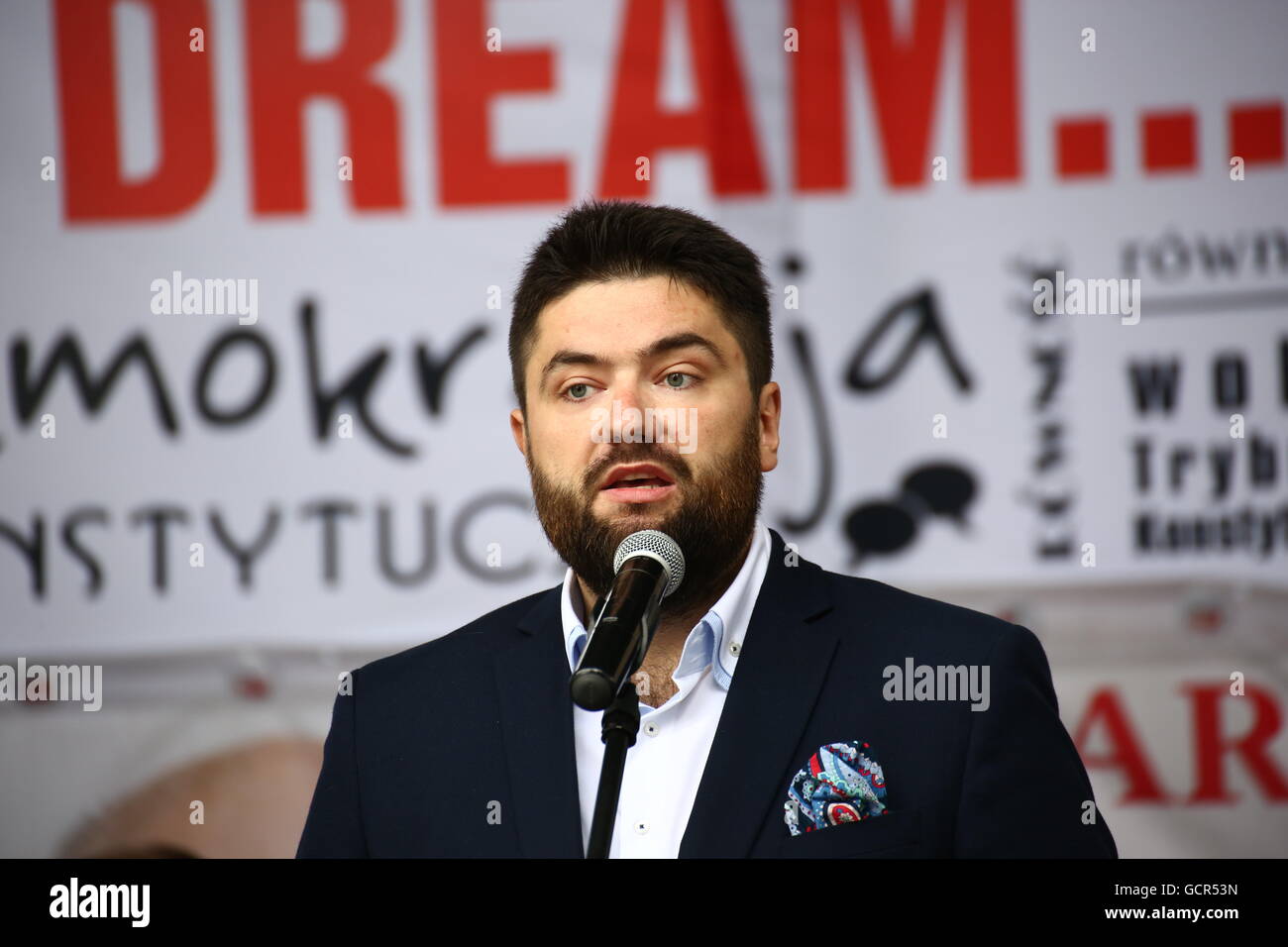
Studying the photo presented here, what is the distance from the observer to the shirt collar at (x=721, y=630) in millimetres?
1918

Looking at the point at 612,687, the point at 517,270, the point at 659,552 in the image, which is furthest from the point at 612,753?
the point at 517,270

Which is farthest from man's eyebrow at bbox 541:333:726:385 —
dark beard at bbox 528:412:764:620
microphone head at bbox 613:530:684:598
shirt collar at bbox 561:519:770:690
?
microphone head at bbox 613:530:684:598

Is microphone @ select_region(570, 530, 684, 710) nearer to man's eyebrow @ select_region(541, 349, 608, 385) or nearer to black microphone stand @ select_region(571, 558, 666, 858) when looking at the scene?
black microphone stand @ select_region(571, 558, 666, 858)

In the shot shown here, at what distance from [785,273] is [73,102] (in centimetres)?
193

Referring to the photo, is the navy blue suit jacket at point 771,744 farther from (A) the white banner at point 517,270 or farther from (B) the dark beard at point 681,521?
(A) the white banner at point 517,270

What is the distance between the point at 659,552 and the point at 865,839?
51cm

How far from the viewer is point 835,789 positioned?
5.74ft

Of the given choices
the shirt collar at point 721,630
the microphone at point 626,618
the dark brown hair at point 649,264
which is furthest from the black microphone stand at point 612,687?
the dark brown hair at point 649,264

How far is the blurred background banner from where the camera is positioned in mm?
3299

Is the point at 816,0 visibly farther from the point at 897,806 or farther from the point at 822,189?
the point at 897,806

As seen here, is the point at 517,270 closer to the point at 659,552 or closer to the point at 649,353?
the point at 649,353

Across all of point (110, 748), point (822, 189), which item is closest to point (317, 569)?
point (110, 748)

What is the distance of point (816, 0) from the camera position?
344 cm
